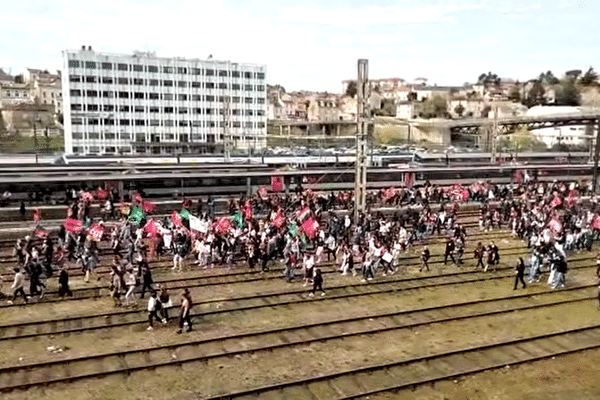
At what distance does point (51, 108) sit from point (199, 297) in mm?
125971

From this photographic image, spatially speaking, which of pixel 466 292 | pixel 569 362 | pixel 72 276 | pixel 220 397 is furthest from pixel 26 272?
pixel 569 362

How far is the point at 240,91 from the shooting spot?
331 ft

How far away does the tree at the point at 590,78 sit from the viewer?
17175 cm

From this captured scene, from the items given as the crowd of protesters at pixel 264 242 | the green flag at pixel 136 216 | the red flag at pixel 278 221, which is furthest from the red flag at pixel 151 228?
the red flag at pixel 278 221

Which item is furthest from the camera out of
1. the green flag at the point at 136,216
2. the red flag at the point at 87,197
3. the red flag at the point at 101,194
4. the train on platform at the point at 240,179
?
the red flag at the point at 101,194

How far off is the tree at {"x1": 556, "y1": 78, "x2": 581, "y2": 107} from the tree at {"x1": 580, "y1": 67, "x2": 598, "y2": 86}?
2884mm

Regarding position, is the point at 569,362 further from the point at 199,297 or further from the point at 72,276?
the point at 72,276

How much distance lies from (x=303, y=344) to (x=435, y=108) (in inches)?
6243

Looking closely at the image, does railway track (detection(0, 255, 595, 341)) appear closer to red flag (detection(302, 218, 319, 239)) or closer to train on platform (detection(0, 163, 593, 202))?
red flag (detection(302, 218, 319, 239))

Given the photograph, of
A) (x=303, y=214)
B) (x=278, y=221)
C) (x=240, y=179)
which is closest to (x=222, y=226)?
(x=278, y=221)

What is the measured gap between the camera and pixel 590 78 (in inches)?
6791

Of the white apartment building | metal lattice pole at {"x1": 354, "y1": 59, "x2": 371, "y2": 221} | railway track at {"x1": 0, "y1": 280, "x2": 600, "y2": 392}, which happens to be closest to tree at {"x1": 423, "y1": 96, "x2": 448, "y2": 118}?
the white apartment building

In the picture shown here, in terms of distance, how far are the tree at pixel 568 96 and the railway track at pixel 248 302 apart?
6399 inches

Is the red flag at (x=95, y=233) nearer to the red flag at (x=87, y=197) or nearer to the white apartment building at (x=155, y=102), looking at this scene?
the red flag at (x=87, y=197)
